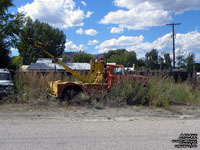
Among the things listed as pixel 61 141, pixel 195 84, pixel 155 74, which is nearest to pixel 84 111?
pixel 61 141

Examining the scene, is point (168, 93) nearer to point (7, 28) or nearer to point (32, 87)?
point (32, 87)

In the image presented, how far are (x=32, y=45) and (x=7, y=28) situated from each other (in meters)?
14.5

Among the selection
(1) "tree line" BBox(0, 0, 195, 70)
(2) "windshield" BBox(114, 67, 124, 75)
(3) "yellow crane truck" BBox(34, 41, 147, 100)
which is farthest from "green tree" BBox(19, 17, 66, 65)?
(2) "windshield" BBox(114, 67, 124, 75)

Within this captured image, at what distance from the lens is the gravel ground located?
5473mm

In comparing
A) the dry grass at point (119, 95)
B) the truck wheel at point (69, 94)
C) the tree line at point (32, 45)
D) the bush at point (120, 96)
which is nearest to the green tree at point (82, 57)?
the tree line at point (32, 45)

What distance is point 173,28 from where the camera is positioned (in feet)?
125

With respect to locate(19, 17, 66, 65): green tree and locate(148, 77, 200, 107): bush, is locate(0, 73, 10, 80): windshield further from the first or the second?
locate(19, 17, 66, 65): green tree

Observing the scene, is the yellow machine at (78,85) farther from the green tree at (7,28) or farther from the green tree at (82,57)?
the green tree at (82,57)

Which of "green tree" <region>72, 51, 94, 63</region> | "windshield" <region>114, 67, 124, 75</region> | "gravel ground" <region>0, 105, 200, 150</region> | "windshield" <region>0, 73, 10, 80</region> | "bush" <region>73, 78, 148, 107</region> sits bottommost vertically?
"gravel ground" <region>0, 105, 200, 150</region>

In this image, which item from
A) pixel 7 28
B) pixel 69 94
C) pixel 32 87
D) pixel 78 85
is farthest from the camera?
pixel 7 28

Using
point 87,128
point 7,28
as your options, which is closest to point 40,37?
point 7,28

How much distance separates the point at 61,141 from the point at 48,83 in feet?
25.5

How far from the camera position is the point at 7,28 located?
27984 millimetres

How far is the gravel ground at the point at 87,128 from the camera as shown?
215 inches
